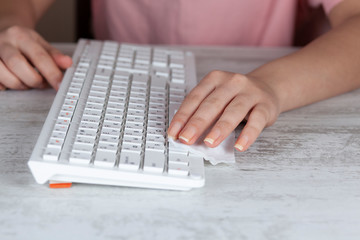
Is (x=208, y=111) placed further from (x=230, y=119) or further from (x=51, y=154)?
(x=51, y=154)

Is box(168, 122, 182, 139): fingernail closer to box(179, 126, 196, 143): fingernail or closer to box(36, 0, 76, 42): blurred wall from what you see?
box(179, 126, 196, 143): fingernail

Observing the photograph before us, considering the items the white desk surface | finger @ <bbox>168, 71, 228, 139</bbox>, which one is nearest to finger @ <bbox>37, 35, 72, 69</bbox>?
the white desk surface

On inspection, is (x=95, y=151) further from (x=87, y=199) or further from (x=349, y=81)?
(x=349, y=81)

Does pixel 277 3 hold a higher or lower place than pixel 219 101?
lower

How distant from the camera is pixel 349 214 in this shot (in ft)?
1.72

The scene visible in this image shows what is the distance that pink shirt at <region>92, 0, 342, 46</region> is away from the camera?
1147mm

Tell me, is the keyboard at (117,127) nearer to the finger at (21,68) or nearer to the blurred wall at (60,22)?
the finger at (21,68)

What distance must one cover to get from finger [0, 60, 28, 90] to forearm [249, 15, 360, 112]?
367 millimetres

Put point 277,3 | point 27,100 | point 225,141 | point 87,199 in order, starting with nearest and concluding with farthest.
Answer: point 87,199 → point 225,141 → point 27,100 → point 277,3

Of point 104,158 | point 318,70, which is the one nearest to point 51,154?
point 104,158

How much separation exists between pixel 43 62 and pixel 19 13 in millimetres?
229

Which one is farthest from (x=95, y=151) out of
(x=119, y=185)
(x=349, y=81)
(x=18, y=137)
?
(x=349, y=81)

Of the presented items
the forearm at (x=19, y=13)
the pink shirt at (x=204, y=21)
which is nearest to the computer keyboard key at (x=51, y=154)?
the forearm at (x=19, y=13)

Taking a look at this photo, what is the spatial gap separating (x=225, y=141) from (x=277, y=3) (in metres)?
0.63
